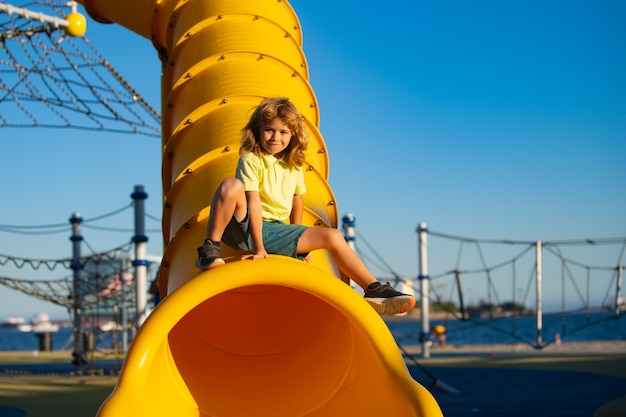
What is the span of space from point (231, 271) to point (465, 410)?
10.4 feet

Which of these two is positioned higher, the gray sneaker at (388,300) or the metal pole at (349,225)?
the metal pole at (349,225)

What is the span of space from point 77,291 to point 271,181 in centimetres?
849

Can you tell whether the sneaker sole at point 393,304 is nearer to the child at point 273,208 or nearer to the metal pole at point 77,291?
the child at point 273,208

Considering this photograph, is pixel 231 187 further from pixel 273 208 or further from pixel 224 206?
pixel 273 208

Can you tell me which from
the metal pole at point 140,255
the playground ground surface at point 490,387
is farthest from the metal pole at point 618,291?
the metal pole at point 140,255

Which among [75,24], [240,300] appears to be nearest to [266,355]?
[240,300]

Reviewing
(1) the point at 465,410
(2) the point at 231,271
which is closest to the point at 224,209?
(2) the point at 231,271

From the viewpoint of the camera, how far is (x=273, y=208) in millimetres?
3621

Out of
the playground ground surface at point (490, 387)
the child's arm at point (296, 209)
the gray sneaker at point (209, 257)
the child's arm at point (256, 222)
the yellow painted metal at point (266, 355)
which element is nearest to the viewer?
the yellow painted metal at point (266, 355)

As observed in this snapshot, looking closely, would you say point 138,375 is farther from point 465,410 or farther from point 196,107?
point 465,410

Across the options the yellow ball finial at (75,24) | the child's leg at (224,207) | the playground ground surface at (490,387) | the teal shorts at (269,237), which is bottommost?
the playground ground surface at (490,387)

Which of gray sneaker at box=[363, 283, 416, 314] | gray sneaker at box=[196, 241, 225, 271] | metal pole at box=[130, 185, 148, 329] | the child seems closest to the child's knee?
the child

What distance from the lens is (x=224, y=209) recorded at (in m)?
3.31

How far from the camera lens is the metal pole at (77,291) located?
11.2 meters
